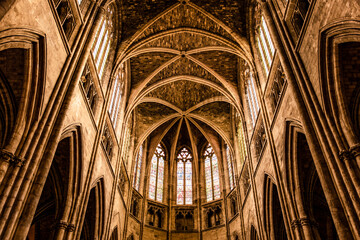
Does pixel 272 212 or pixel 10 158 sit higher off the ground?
pixel 272 212

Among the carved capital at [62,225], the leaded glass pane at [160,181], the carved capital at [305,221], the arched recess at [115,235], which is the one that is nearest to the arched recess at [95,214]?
the arched recess at [115,235]

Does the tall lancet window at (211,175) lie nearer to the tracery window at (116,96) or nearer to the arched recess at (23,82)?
the tracery window at (116,96)

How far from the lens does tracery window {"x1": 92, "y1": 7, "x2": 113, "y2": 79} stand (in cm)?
1325

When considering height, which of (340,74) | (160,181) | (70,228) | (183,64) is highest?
(183,64)

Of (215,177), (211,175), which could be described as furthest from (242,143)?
(211,175)

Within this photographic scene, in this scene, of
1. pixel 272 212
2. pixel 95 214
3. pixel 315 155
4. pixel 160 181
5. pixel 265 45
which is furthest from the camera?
pixel 160 181

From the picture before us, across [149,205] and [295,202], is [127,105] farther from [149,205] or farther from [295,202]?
[295,202]

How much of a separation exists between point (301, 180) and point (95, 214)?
25.0 feet

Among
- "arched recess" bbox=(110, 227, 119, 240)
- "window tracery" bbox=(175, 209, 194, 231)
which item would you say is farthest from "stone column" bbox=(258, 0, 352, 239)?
"window tracery" bbox=(175, 209, 194, 231)

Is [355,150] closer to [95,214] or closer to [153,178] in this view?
[95,214]

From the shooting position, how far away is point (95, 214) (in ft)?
41.4

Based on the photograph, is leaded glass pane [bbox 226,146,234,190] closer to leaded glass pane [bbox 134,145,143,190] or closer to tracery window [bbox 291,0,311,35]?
leaded glass pane [bbox 134,145,143,190]

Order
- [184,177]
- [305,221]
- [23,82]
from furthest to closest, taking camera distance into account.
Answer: [184,177]
[305,221]
[23,82]

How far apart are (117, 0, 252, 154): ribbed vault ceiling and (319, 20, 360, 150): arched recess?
748 cm
